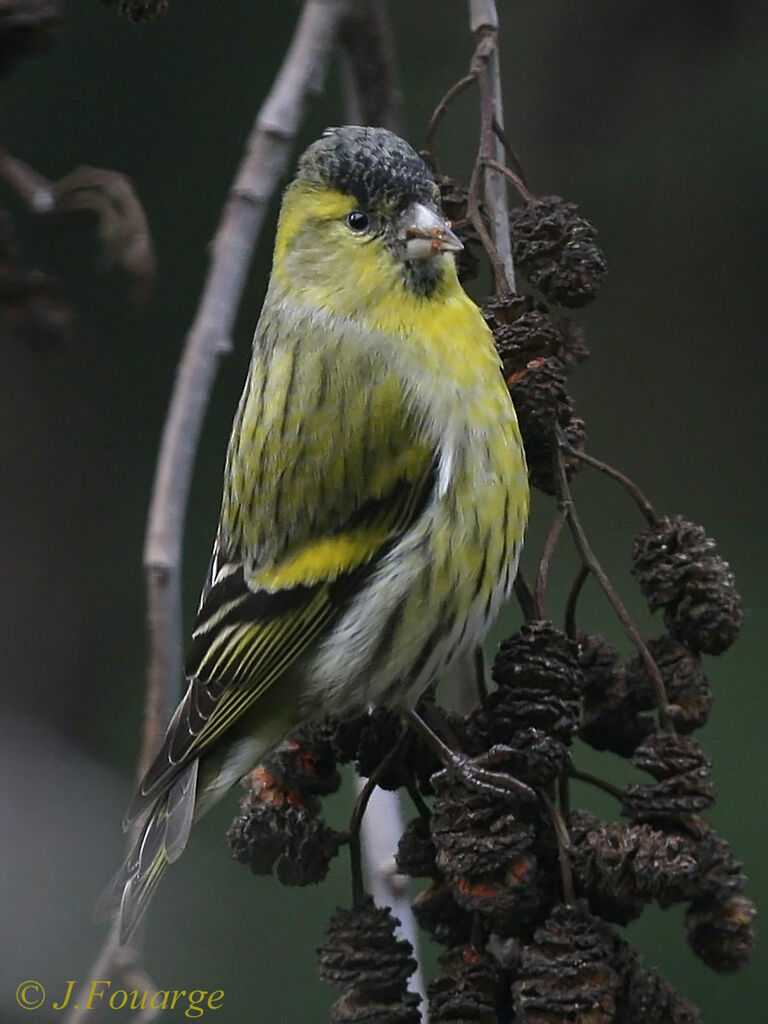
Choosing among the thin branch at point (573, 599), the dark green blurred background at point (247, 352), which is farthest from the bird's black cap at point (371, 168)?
the dark green blurred background at point (247, 352)

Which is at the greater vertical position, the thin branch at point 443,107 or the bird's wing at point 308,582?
the thin branch at point 443,107

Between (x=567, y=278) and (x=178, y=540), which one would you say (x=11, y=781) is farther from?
(x=567, y=278)

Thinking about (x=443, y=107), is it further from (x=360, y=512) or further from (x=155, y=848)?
(x=155, y=848)

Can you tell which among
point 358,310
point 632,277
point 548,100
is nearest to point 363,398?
point 358,310

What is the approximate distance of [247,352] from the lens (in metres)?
3.67

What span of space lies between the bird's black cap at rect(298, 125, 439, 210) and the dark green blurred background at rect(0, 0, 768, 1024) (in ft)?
3.44

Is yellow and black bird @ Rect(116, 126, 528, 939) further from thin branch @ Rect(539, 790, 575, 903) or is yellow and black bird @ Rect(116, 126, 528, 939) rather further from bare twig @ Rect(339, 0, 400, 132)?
thin branch @ Rect(539, 790, 575, 903)

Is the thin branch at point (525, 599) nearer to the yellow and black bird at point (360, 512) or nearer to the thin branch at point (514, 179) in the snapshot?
Answer: the yellow and black bird at point (360, 512)

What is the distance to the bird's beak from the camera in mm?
1573

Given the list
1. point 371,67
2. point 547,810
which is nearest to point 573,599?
point 547,810

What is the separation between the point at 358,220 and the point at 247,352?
1951 millimetres

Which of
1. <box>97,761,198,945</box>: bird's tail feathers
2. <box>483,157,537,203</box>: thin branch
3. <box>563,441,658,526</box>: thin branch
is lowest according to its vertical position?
<box>97,761,198,945</box>: bird's tail feathers

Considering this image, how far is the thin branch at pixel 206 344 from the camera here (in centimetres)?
143

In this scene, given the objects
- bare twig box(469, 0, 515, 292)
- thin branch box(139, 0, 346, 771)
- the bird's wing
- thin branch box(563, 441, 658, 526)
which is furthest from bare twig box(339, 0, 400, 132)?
thin branch box(563, 441, 658, 526)
